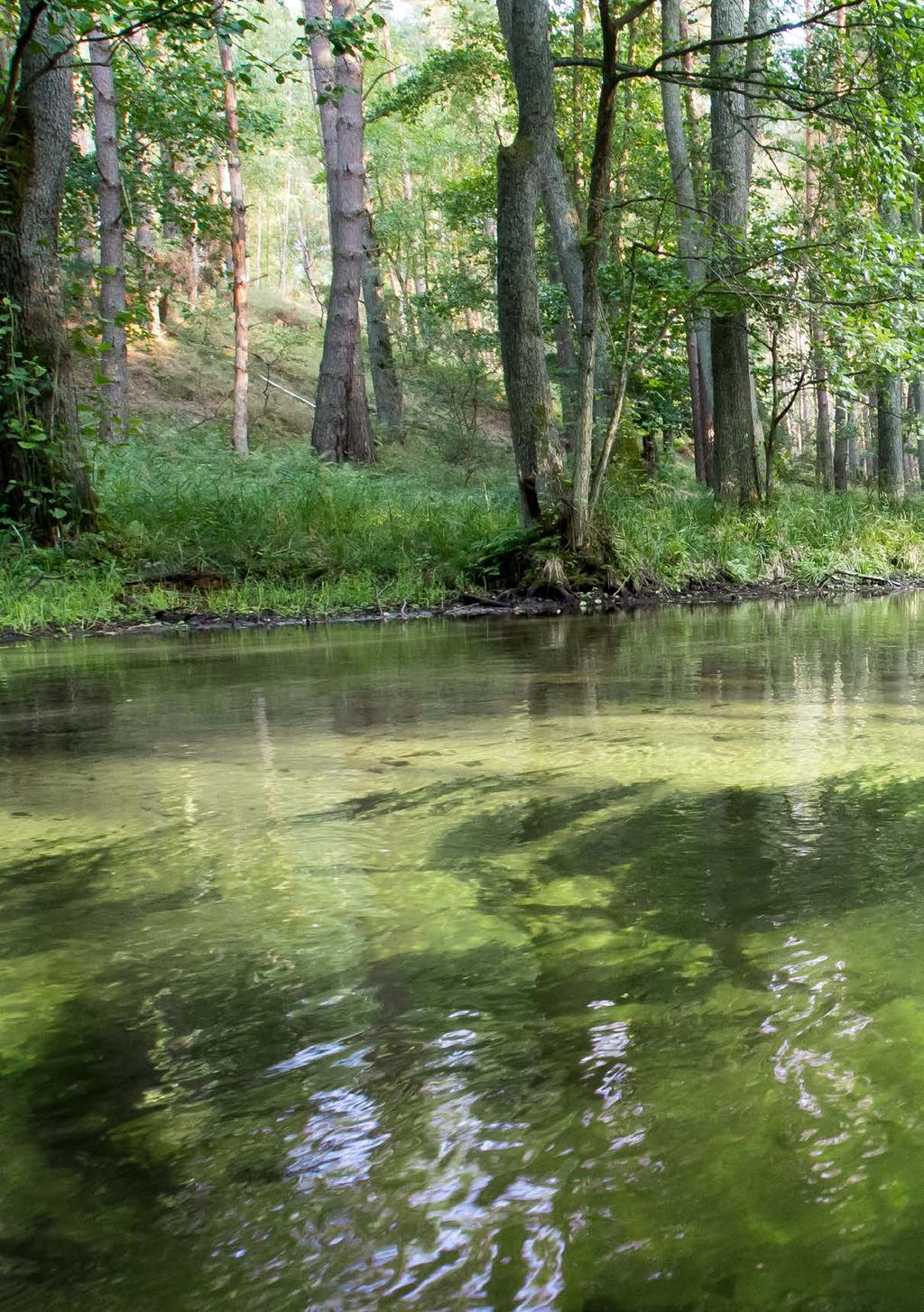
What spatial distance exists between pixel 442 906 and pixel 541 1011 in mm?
411

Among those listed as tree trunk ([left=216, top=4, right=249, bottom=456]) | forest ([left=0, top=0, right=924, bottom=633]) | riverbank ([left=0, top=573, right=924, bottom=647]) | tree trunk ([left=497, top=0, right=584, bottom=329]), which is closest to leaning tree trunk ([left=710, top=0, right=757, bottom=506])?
forest ([left=0, top=0, right=924, bottom=633])

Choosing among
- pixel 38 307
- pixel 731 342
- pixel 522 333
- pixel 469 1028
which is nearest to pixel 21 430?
pixel 38 307

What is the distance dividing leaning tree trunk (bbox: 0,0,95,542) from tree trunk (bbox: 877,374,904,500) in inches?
468

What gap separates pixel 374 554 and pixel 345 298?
297 inches

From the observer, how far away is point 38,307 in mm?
7898

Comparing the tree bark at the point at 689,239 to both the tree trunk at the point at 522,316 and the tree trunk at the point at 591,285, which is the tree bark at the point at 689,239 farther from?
the tree trunk at the point at 591,285

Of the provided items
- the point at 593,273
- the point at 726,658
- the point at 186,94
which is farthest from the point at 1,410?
the point at 186,94

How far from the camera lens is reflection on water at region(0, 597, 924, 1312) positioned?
81cm

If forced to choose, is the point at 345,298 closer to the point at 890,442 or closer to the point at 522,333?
the point at 522,333

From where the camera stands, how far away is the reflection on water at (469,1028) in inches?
32.1

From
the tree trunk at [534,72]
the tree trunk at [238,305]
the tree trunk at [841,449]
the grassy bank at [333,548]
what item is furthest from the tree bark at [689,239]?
the tree trunk at [238,305]

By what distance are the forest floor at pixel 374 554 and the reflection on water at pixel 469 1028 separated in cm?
553

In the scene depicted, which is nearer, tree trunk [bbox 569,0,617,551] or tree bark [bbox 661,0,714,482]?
tree trunk [bbox 569,0,617,551]

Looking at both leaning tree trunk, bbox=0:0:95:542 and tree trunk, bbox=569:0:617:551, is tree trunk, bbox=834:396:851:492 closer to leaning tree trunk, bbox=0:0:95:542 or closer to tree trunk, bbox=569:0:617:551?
tree trunk, bbox=569:0:617:551
